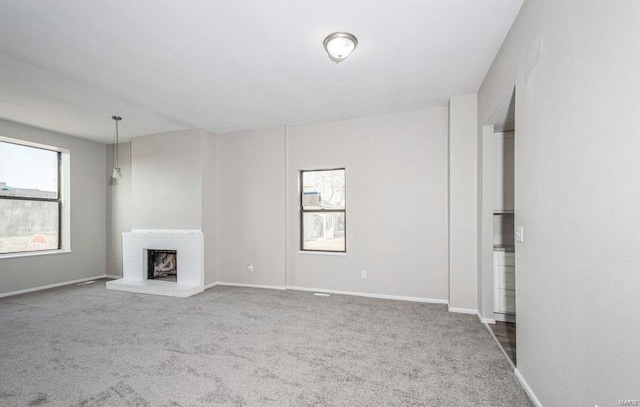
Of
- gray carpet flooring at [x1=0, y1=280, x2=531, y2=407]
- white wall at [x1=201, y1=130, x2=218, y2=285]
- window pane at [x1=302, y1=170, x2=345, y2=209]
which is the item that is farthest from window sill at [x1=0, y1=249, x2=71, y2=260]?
window pane at [x1=302, y1=170, x2=345, y2=209]

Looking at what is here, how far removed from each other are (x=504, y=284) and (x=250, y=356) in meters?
2.92

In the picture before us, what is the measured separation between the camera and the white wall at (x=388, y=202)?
171 inches

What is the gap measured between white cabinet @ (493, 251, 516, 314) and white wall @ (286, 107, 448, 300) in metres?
0.88

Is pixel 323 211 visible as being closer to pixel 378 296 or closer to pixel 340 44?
pixel 378 296

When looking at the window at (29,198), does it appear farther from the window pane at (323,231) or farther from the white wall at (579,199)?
the white wall at (579,199)

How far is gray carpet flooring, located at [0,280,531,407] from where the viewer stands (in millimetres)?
2129

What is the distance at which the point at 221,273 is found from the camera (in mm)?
5621

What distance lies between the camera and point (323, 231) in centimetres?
517

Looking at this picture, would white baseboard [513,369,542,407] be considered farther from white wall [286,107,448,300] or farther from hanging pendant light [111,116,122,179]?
hanging pendant light [111,116,122,179]

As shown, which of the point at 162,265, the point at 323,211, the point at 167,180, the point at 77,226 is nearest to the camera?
the point at 323,211

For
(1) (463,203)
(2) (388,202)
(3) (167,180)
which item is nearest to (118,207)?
(3) (167,180)

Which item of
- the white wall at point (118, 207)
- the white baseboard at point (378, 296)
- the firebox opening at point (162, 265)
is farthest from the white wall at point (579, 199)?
the white wall at point (118, 207)

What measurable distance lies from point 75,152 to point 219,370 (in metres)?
5.76

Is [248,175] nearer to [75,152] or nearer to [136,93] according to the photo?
[136,93]
